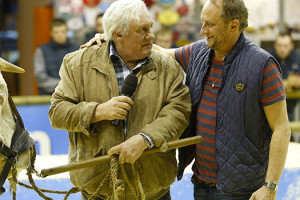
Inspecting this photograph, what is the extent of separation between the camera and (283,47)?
5.83 metres

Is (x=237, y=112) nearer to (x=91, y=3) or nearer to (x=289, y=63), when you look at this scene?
(x=289, y=63)

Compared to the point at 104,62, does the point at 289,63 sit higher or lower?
lower

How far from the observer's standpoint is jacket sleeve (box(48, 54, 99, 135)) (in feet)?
6.90

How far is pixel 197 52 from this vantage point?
2.50m

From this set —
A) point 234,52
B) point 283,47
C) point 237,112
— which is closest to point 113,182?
point 237,112

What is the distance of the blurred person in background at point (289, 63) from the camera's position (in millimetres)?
5816

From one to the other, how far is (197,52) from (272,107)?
19.8 inches

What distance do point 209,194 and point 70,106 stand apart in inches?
30.5

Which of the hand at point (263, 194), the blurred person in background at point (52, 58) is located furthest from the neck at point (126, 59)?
the blurred person in background at point (52, 58)

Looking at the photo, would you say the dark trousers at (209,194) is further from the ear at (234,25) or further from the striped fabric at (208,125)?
the ear at (234,25)

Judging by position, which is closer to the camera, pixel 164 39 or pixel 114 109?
pixel 114 109

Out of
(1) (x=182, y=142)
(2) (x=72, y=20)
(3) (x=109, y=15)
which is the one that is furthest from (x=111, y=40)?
(2) (x=72, y=20)

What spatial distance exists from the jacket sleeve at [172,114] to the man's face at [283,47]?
377 centimetres

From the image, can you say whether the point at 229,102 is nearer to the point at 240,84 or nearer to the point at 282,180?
the point at 240,84
